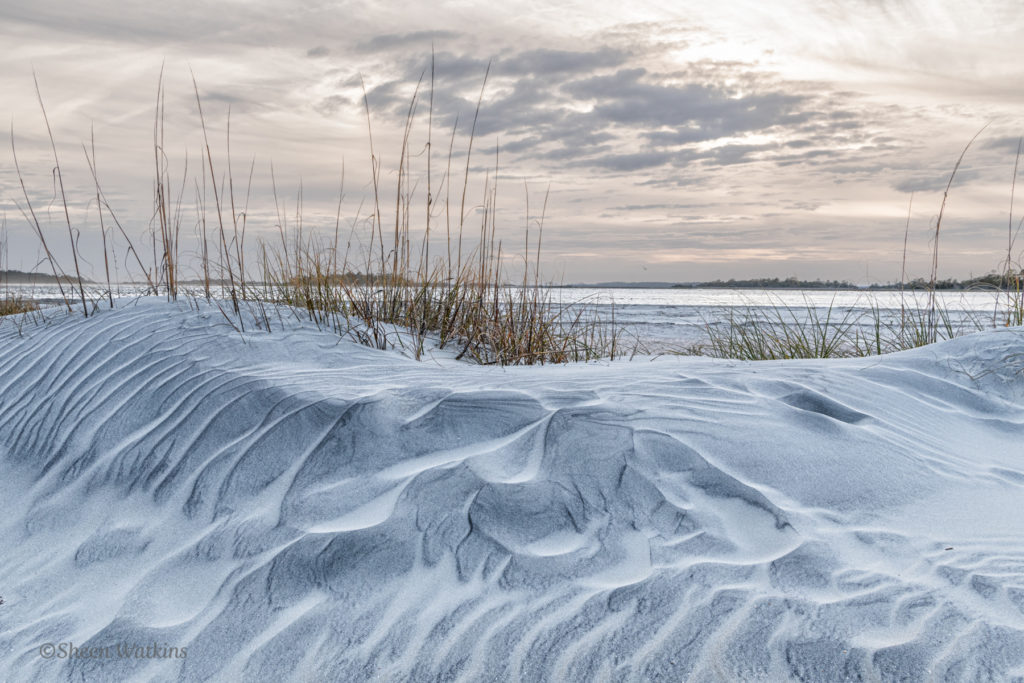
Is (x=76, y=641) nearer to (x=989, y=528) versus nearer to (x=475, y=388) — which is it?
(x=475, y=388)

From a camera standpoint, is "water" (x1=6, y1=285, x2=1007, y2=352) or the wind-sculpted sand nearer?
the wind-sculpted sand

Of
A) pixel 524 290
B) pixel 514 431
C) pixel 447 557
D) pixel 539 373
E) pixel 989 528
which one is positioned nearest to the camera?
pixel 447 557

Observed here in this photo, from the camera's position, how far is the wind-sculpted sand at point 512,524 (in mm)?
1205

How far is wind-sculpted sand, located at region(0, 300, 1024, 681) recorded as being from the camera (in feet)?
3.95

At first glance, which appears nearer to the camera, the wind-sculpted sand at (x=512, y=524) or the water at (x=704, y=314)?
the wind-sculpted sand at (x=512, y=524)

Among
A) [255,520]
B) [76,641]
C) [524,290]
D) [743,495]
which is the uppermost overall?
[524,290]

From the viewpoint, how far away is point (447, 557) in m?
1.46

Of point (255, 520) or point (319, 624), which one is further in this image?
point (255, 520)

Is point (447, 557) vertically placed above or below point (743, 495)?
below

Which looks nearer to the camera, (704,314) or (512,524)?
(512,524)

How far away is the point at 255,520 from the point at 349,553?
34cm

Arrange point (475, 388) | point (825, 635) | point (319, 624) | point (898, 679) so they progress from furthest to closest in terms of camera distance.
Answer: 1. point (475, 388)
2. point (319, 624)
3. point (825, 635)
4. point (898, 679)

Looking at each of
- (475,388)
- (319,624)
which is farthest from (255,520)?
(475,388)

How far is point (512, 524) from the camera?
1533 mm
